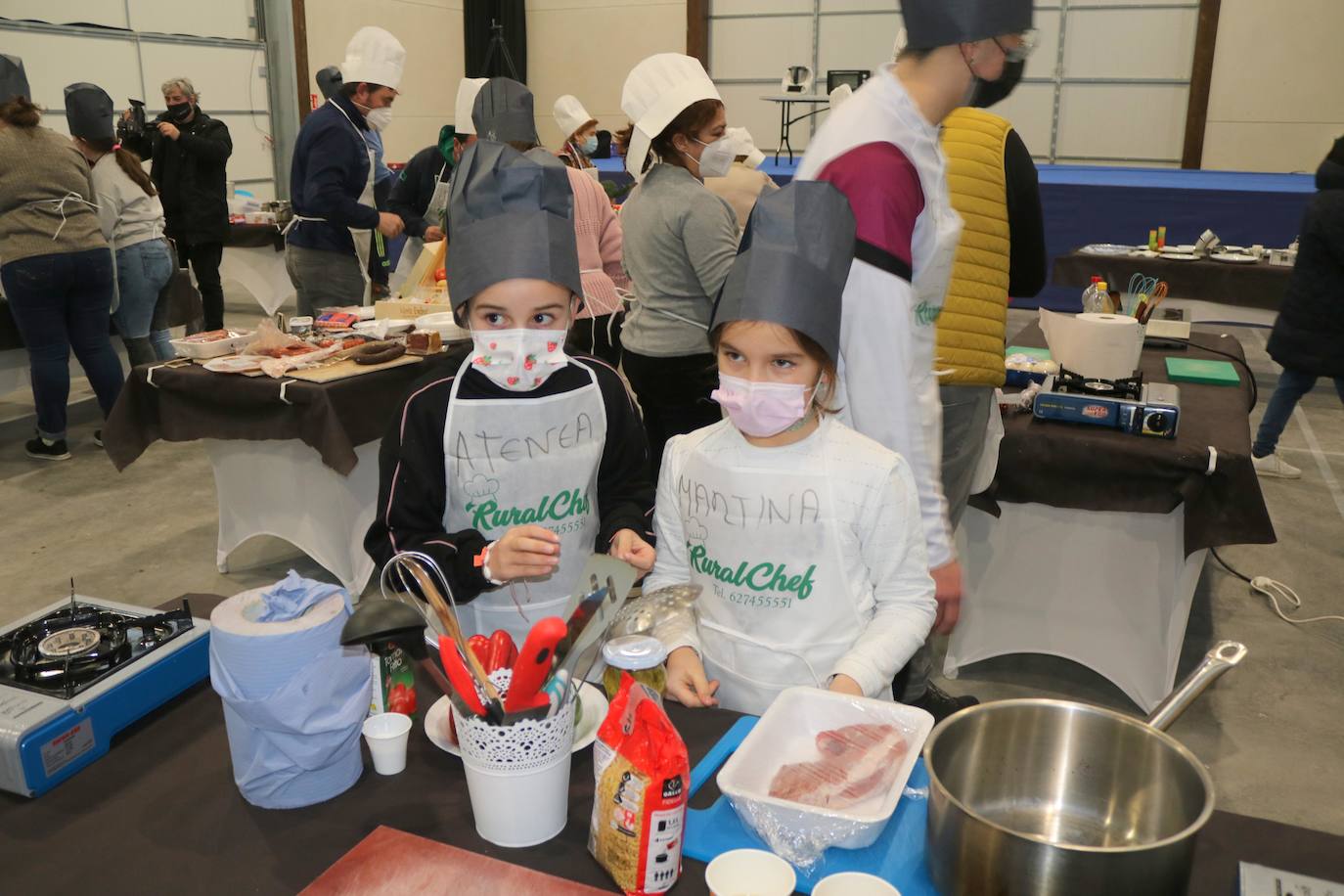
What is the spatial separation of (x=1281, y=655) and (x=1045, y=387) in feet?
3.57

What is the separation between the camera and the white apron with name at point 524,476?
5.15 feet

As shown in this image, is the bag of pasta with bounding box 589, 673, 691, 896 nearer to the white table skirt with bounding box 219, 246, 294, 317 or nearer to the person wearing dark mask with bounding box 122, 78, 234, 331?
the person wearing dark mask with bounding box 122, 78, 234, 331

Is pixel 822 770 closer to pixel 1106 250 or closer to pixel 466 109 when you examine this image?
pixel 466 109

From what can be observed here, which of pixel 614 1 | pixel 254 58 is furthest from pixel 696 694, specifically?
pixel 614 1

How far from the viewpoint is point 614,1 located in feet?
39.4

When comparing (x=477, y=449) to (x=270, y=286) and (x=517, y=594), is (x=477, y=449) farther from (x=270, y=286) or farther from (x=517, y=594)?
(x=270, y=286)

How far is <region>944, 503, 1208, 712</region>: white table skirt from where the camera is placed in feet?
8.23

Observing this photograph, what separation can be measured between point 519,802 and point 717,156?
2.34 m

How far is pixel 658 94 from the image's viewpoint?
114 inches

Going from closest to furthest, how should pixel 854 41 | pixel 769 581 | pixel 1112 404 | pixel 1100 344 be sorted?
pixel 769 581
pixel 1112 404
pixel 1100 344
pixel 854 41

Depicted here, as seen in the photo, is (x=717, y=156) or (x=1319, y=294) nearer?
(x=717, y=156)

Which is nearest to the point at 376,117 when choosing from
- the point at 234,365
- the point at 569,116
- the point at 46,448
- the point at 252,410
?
the point at 234,365

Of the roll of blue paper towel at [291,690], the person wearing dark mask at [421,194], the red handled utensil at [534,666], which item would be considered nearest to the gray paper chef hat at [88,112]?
the person wearing dark mask at [421,194]

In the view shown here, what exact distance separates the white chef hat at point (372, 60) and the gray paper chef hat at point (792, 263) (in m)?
3.18
